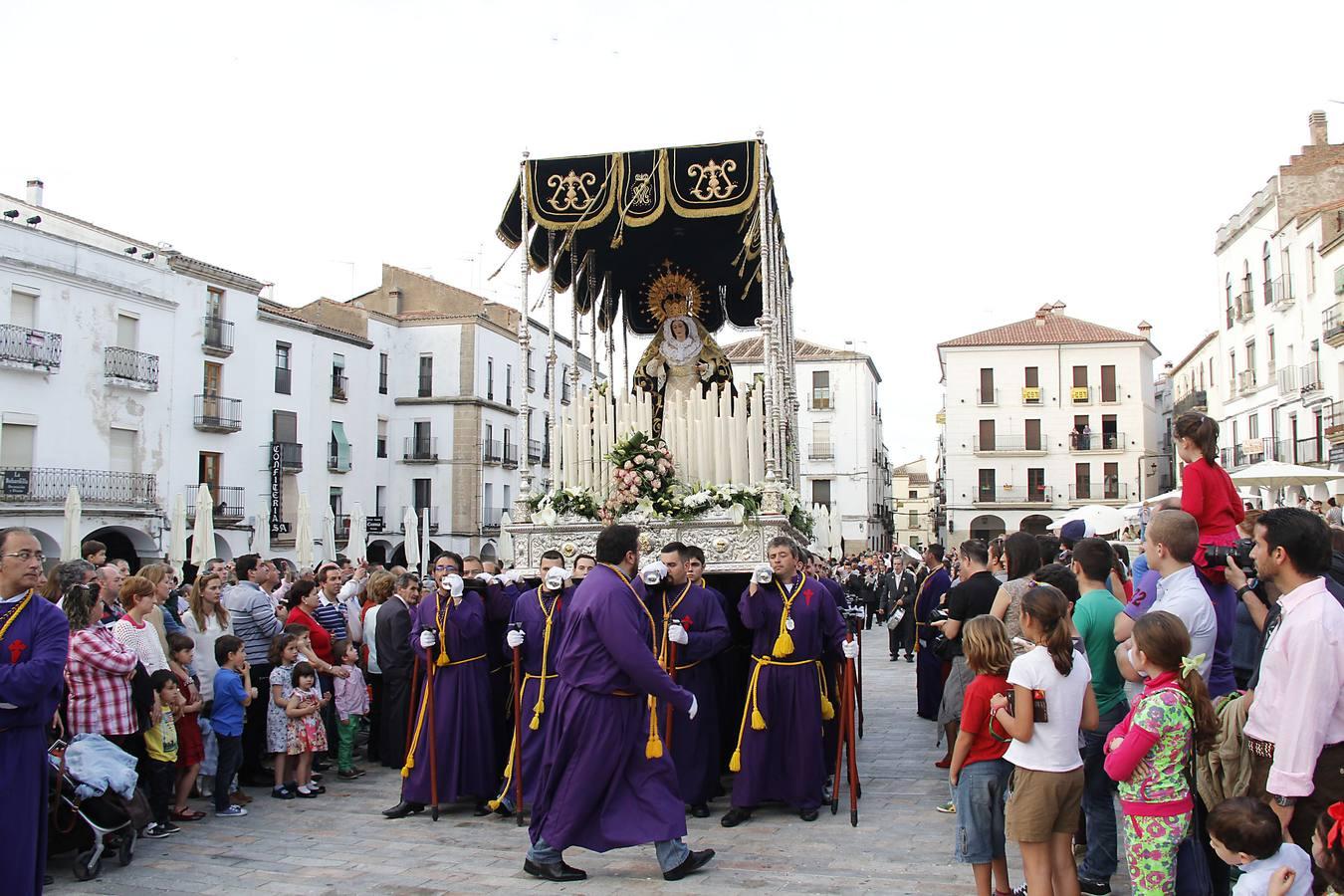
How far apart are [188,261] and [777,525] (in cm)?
2590

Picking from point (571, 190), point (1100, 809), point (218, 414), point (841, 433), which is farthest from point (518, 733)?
point (841, 433)

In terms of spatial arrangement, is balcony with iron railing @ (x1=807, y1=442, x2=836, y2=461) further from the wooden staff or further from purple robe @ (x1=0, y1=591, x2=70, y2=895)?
purple robe @ (x1=0, y1=591, x2=70, y2=895)

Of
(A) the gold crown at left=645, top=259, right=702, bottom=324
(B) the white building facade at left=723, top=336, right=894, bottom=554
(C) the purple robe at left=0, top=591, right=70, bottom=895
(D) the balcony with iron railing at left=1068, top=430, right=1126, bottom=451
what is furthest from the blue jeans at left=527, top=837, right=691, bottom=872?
(B) the white building facade at left=723, top=336, right=894, bottom=554

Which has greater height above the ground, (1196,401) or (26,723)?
(1196,401)

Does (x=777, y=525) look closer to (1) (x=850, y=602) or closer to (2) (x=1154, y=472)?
(1) (x=850, y=602)

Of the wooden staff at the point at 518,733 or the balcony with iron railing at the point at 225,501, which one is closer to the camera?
the wooden staff at the point at 518,733

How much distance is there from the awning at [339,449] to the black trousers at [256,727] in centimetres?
2953

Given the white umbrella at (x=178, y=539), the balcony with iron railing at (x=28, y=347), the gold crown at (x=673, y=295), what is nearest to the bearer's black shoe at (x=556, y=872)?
the gold crown at (x=673, y=295)

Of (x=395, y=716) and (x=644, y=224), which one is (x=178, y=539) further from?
(x=644, y=224)

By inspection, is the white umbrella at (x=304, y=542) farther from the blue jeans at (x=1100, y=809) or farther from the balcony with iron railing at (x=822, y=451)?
the balcony with iron railing at (x=822, y=451)

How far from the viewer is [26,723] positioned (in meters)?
4.81

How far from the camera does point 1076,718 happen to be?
15.9ft

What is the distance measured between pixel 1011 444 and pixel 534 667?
144 feet

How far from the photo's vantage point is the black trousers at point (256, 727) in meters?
8.61
